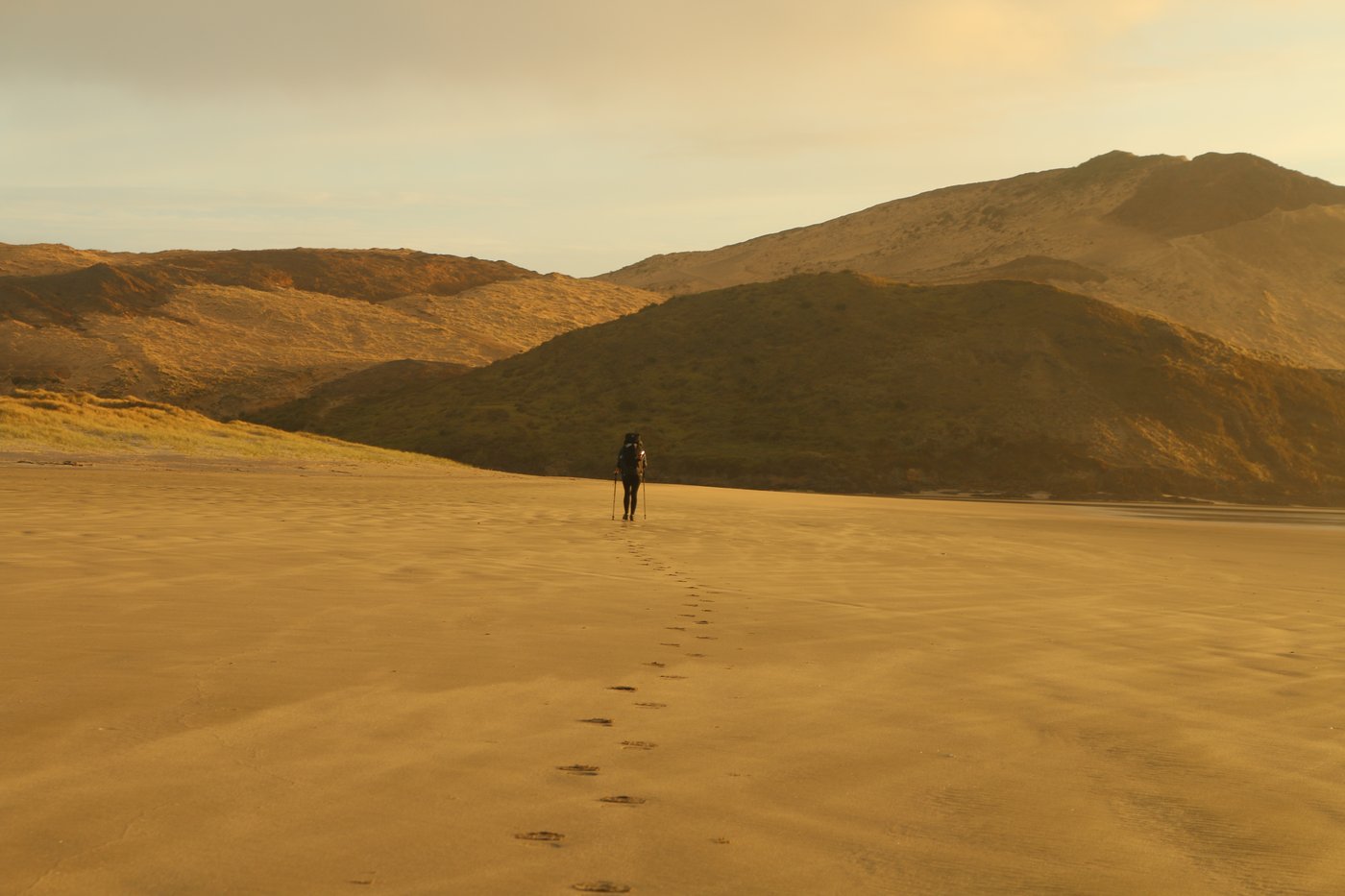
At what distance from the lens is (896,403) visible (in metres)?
57.8

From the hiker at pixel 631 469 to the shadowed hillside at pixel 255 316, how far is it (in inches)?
2145

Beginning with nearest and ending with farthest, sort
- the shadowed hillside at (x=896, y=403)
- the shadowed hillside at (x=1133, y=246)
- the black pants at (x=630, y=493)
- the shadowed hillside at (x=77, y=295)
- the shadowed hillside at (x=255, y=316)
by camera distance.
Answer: the black pants at (x=630, y=493)
the shadowed hillside at (x=896, y=403)
the shadowed hillside at (x=255, y=316)
the shadowed hillside at (x=77, y=295)
the shadowed hillside at (x=1133, y=246)


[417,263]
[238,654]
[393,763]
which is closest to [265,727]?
[393,763]

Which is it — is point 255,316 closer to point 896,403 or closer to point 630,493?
point 896,403

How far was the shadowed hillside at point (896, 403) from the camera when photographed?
170ft

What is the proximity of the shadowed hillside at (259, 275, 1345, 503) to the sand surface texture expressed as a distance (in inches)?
1564

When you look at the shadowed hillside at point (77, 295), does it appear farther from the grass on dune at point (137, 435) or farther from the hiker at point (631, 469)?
the hiker at point (631, 469)

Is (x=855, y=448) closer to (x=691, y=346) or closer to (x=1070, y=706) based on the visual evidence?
(x=691, y=346)

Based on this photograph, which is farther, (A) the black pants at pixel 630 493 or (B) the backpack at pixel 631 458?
(B) the backpack at pixel 631 458

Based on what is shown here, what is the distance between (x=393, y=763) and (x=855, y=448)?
49.7 m

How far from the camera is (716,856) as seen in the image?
12.9 feet

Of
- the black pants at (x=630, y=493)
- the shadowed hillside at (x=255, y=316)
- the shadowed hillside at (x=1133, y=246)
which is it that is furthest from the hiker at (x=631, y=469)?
the shadowed hillside at (x=1133, y=246)

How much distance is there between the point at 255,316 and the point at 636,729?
296 feet

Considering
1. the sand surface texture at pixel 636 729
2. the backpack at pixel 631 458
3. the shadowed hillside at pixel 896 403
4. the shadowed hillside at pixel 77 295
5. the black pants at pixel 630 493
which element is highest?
the shadowed hillside at pixel 77 295
